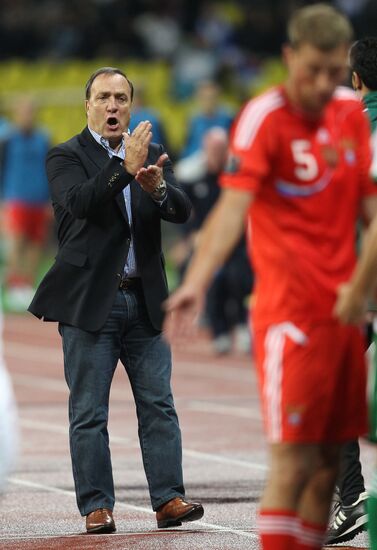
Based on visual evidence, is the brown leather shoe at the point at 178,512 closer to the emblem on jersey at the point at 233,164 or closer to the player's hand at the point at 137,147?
the player's hand at the point at 137,147

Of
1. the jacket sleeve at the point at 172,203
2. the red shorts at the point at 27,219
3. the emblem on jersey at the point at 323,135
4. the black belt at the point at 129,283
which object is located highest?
the emblem on jersey at the point at 323,135

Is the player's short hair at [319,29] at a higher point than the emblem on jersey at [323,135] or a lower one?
higher

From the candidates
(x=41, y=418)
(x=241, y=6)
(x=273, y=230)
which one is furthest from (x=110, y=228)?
(x=241, y=6)

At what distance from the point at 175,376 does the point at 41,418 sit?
3492mm

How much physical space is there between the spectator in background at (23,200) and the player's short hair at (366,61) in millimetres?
16240

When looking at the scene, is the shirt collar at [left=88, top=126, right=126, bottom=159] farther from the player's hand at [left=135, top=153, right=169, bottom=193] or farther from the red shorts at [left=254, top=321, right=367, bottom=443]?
the red shorts at [left=254, top=321, right=367, bottom=443]

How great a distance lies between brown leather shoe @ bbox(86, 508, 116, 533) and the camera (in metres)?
7.83

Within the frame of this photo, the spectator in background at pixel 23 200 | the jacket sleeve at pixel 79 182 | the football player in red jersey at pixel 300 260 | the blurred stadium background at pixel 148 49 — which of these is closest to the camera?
the football player in red jersey at pixel 300 260

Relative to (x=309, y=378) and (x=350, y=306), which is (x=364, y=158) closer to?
(x=350, y=306)

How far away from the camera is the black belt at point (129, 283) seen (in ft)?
26.2

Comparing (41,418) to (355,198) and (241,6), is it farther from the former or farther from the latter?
(241,6)

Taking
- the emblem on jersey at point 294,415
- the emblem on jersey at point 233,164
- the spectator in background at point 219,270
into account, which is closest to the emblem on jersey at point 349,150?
the emblem on jersey at point 233,164

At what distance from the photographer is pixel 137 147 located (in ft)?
24.6

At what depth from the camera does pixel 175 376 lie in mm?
16594
